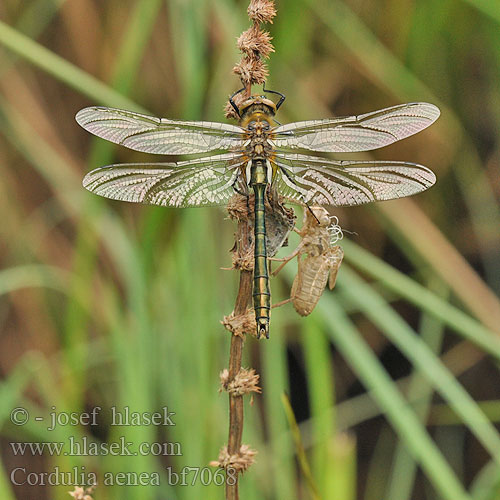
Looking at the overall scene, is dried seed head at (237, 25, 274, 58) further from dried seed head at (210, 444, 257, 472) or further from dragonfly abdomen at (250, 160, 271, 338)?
dried seed head at (210, 444, 257, 472)

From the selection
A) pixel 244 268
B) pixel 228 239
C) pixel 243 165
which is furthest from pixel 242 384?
pixel 228 239

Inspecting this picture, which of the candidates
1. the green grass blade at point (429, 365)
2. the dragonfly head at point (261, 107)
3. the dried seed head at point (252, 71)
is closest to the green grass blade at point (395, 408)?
the green grass blade at point (429, 365)

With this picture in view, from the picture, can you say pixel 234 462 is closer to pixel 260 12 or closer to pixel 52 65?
pixel 260 12

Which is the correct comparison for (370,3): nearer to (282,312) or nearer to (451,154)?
(451,154)

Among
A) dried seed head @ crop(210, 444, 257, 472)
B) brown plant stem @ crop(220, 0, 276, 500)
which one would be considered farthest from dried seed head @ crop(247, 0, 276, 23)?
dried seed head @ crop(210, 444, 257, 472)

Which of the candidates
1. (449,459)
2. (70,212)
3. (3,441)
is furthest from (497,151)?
(3,441)

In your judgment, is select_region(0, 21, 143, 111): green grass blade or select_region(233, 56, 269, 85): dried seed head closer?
select_region(233, 56, 269, 85): dried seed head
